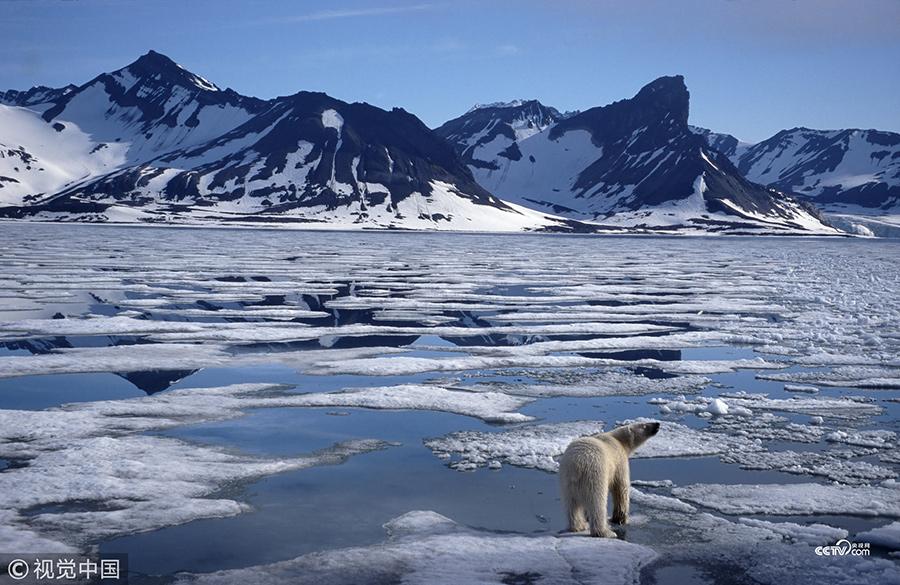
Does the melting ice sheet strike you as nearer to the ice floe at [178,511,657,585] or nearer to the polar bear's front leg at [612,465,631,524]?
the ice floe at [178,511,657,585]

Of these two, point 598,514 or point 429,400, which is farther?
point 429,400

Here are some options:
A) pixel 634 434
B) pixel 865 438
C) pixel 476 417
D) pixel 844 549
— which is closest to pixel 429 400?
pixel 476 417

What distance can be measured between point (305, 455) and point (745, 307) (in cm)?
2455

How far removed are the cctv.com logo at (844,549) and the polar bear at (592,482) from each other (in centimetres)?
195

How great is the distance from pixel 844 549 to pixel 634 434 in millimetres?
2345

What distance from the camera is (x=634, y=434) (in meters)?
9.35

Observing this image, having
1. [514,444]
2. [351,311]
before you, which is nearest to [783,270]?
[351,311]

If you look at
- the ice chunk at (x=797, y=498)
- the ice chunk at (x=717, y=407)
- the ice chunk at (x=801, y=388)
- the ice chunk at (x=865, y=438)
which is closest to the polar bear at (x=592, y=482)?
the ice chunk at (x=797, y=498)

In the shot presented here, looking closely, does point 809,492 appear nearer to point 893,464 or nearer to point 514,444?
point 893,464

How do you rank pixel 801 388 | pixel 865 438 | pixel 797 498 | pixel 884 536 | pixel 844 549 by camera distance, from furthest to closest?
pixel 801 388 → pixel 865 438 → pixel 797 498 → pixel 884 536 → pixel 844 549

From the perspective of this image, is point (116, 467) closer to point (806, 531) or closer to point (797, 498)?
point (806, 531)

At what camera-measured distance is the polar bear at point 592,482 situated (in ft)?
27.3

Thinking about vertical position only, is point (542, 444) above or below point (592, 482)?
below

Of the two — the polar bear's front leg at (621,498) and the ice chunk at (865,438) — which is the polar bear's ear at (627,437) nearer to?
the polar bear's front leg at (621,498)
